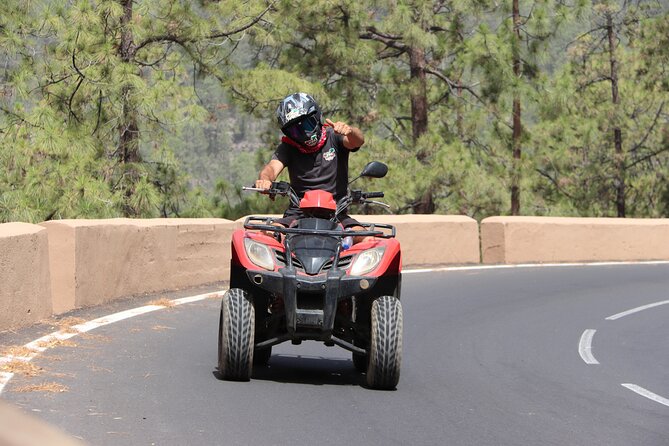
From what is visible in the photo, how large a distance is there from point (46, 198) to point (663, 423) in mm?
19275

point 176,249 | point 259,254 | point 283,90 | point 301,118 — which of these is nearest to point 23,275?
point 259,254

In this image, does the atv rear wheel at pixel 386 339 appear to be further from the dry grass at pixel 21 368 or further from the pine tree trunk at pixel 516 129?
the pine tree trunk at pixel 516 129

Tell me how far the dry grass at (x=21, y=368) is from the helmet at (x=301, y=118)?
236 centimetres

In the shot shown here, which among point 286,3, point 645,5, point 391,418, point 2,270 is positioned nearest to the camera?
point 391,418

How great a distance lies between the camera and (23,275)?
11.1m

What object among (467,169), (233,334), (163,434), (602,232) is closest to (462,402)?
(233,334)

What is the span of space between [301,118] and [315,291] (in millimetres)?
1313

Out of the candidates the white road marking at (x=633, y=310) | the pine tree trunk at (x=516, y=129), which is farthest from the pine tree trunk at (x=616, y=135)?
the white road marking at (x=633, y=310)

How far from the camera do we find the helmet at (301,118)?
8461mm

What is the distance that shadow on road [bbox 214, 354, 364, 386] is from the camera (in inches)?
348

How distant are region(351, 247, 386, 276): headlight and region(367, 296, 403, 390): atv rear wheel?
8.7 inches

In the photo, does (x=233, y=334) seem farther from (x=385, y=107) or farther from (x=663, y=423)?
(x=385, y=107)

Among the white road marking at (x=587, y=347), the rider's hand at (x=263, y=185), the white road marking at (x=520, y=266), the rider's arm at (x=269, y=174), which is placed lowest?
the white road marking at (x=520, y=266)

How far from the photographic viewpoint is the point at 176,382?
27.5 feet
